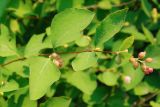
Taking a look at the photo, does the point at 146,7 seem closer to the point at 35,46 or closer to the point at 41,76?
the point at 35,46

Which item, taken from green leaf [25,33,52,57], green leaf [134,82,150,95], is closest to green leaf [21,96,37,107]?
green leaf [25,33,52,57]

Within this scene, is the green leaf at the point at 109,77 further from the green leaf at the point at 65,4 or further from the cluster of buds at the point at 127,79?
the green leaf at the point at 65,4

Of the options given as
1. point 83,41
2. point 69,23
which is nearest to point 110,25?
point 69,23

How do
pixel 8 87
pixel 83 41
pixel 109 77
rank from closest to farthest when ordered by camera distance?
pixel 8 87 < pixel 83 41 < pixel 109 77

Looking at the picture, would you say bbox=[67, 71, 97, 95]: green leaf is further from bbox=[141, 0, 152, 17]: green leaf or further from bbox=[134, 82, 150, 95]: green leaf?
bbox=[141, 0, 152, 17]: green leaf

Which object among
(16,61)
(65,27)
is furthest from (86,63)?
(16,61)

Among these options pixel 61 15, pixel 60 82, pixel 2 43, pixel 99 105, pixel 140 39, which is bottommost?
pixel 99 105

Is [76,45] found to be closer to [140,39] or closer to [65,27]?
[140,39]
